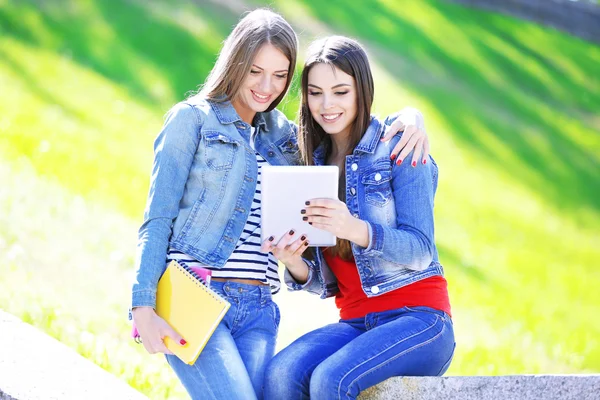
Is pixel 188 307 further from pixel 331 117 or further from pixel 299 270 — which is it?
pixel 331 117

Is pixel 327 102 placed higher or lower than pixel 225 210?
higher

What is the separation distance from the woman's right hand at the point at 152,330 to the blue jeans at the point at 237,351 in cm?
12

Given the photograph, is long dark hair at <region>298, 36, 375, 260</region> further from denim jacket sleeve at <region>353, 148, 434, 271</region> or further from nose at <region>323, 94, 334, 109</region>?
denim jacket sleeve at <region>353, 148, 434, 271</region>

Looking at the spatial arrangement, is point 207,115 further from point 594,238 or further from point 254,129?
point 594,238

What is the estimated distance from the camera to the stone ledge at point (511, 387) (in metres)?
2.62

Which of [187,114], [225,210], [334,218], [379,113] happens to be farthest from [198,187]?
[379,113]

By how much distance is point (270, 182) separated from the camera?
2.88 meters

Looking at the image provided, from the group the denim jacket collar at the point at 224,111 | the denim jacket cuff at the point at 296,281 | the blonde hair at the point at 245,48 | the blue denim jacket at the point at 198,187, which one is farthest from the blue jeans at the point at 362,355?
the blonde hair at the point at 245,48

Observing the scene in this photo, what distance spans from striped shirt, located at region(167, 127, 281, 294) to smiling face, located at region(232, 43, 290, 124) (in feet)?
0.86

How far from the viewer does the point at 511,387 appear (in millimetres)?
2643

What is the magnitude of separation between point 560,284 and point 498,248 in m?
0.65

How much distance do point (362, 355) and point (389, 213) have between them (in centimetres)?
57

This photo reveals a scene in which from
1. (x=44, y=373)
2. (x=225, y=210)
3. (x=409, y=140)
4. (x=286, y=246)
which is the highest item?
(x=409, y=140)

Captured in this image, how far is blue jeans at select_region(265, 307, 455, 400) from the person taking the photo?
272cm
